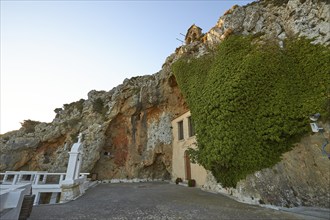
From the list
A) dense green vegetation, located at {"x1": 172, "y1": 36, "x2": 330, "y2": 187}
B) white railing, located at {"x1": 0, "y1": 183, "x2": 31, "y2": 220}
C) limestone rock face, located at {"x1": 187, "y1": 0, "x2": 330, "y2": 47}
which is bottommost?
white railing, located at {"x1": 0, "y1": 183, "x2": 31, "y2": 220}

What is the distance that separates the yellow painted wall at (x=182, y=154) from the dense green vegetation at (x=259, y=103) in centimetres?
420

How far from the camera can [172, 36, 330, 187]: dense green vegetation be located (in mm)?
7758

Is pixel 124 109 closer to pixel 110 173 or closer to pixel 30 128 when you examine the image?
pixel 110 173

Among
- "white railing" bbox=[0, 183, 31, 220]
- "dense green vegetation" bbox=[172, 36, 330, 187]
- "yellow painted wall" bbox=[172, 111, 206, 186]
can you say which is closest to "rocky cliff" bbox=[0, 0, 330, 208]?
"yellow painted wall" bbox=[172, 111, 206, 186]

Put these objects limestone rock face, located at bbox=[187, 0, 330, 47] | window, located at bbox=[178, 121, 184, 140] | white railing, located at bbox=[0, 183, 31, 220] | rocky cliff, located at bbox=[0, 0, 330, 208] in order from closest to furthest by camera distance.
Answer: white railing, located at bbox=[0, 183, 31, 220]
limestone rock face, located at bbox=[187, 0, 330, 47]
rocky cliff, located at bbox=[0, 0, 330, 208]
window, located at bbox=[178, 121, 184, 140]

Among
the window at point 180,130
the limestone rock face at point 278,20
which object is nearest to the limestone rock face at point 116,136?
the window at point 180,130

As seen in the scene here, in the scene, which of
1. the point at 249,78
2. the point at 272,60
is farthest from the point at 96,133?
the point at 272,60

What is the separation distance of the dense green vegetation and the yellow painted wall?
4196mm

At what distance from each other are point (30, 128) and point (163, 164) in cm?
1701

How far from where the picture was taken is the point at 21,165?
59.4ft

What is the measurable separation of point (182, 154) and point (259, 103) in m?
9.80

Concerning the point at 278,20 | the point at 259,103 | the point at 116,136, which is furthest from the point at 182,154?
the point at 278,20

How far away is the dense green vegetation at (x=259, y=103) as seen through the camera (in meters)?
7.76

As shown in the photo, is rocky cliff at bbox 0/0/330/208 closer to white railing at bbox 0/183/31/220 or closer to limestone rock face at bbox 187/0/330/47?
limestone rock face at bbox 187/0/330/47
